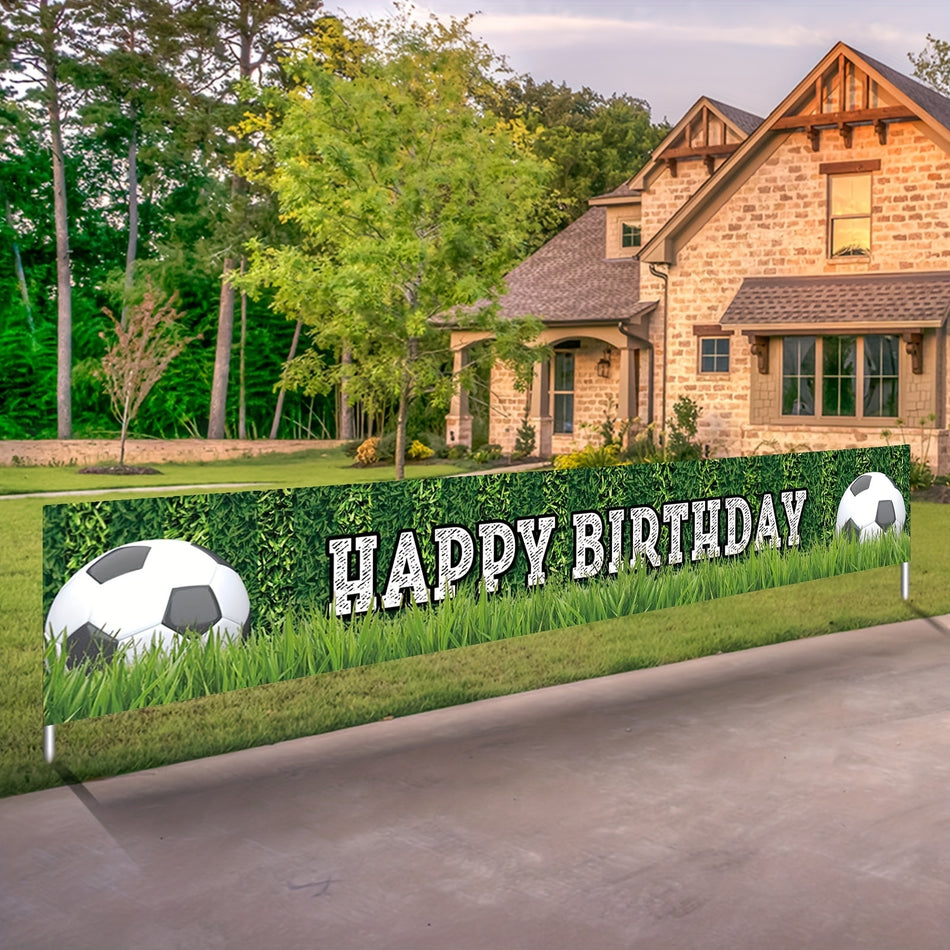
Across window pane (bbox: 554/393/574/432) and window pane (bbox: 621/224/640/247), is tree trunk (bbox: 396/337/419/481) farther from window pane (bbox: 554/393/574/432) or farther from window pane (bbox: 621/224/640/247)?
window pane (bbox: 621/224/640/247)

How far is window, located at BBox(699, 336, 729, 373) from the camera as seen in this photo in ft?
88.3

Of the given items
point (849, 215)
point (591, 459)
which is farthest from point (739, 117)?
point (591, 459)

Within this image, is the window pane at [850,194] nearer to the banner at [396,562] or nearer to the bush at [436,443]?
the bush at [436,443]

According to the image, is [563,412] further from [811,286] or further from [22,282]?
[22,282]

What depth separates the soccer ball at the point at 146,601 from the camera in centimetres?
645

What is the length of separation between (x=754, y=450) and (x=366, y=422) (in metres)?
16.5

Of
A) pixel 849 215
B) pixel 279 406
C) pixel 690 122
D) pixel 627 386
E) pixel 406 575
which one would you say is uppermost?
pixel 690 122

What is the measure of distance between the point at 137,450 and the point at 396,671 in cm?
2470

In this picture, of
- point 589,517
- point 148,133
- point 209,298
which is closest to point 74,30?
point 148,133

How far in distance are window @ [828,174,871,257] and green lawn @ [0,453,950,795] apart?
1218 cm

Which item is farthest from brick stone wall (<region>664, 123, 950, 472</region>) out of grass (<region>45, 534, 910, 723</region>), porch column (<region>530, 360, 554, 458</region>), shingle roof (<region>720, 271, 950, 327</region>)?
grass (<region>45, 534, 910, 723</region>)

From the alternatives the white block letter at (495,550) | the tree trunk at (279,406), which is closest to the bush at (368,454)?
the tree trunk at (279,406)

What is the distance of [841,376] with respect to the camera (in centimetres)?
2506

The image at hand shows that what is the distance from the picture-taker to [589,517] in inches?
379
